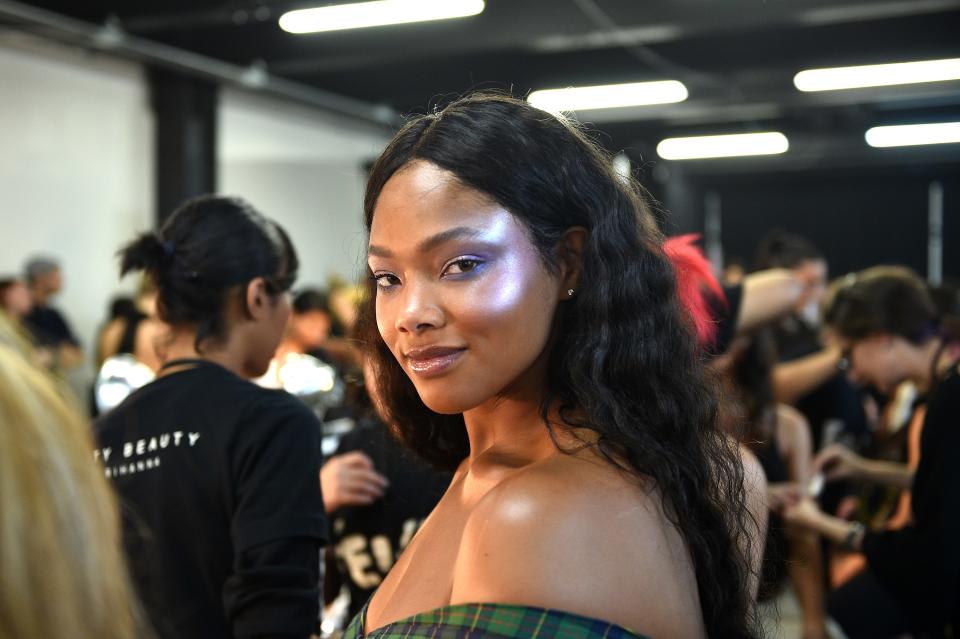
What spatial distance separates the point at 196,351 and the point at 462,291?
935 millimetres

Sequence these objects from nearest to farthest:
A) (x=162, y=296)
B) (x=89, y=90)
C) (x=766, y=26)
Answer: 1. (x=162, y=296)
2. (x=766, y=26)
3. (x=89, y=90)

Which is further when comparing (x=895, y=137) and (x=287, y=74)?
(x=895, y=137)

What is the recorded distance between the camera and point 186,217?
1.91m

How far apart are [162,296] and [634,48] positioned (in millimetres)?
7162

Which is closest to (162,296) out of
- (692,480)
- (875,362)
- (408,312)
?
(408,312)

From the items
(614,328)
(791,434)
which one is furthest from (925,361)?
(614,328)

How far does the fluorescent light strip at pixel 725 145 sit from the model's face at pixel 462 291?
10936 millimetres

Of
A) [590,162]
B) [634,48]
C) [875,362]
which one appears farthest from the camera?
[634,48]

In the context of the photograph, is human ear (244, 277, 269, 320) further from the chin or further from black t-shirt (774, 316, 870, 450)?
black t-shirt (774, 316, 870, 450)

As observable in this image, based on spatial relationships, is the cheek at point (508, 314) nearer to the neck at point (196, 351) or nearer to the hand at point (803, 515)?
the neck at point (196, 351)

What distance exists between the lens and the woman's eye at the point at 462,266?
1056 millimetres

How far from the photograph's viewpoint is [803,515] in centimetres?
315

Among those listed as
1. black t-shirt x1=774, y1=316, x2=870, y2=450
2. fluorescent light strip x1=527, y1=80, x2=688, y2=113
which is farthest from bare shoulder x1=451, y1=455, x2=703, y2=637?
fluorescent light strip x1=527, y1=80, x2=688, y2=113

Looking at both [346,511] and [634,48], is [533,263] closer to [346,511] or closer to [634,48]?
[346,511]
